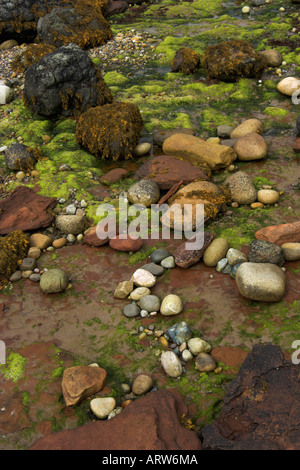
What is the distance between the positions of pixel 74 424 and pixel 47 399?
453mm

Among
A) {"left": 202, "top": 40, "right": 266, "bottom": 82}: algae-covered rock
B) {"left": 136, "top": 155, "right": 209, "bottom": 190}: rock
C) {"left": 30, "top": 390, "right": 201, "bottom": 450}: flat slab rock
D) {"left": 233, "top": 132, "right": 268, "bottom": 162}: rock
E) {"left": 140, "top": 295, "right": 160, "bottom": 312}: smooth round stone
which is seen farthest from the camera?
{"left": 202, "top": 40, "right": 266, "bottom": 82}: algae-covered rock

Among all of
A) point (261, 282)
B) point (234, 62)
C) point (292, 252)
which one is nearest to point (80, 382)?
point (261, 282)

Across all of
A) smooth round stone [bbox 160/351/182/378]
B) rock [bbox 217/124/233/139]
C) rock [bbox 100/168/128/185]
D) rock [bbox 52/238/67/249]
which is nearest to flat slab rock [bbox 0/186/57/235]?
rock [bbox 52/238/67/249]

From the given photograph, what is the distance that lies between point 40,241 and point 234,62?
261 inches

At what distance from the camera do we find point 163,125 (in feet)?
31.2

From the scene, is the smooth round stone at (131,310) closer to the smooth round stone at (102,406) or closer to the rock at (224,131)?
the smooth round stone at (102,406)

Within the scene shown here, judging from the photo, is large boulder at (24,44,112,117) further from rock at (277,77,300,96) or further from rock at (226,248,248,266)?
rock at (226,248,248,266)

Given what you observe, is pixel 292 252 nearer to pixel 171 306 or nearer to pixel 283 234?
pixel 283 234

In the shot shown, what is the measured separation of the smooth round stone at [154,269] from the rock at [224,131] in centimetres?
374

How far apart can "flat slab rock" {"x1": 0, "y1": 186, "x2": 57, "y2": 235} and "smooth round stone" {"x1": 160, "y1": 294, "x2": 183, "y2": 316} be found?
8.63ft

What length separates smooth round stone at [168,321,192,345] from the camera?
525 centimetres

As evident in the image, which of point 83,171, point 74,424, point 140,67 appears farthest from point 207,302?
point 140,67

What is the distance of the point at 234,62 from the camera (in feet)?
34.5
